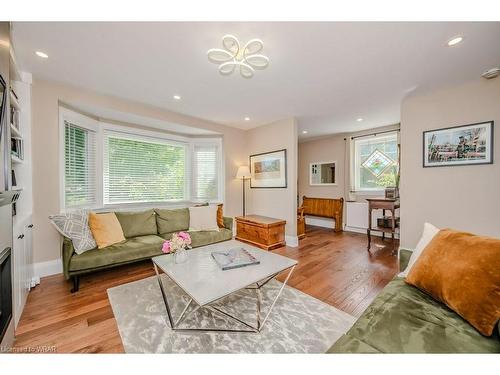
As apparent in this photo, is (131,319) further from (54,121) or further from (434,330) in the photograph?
(54,121)

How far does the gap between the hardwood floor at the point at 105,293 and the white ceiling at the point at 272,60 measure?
2430mm

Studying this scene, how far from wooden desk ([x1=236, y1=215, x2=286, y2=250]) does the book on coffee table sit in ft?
5.19

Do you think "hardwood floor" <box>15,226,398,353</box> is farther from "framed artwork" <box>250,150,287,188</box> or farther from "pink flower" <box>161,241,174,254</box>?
"framed artwork" <box>250,150,287,188</box>

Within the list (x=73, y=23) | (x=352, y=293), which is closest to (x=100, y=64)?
(x=73, y=23)

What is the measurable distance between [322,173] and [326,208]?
1004mm

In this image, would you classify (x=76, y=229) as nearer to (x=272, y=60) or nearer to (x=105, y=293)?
(x=105, y=293)

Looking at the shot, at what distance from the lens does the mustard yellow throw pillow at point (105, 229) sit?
2.45 metres

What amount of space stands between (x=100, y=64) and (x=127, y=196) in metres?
2.19

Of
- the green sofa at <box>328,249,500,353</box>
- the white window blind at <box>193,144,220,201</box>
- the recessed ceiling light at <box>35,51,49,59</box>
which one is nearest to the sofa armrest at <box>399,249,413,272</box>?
the green sofa at <box>328,249,500,353</box>

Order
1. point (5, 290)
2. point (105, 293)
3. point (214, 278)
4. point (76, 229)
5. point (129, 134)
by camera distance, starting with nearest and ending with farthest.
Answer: point (5, 290) < point (214, 278) < point (105, 293) < point (76, 229) < point (129, 134)

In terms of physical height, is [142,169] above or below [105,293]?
above

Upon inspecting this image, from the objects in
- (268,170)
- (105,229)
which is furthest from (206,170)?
(105,229)

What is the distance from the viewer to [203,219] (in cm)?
347

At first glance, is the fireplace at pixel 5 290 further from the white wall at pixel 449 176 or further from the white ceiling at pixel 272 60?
the white wall at pixel 449 176
